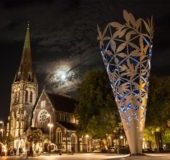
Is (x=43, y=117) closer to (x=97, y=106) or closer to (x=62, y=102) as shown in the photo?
(x=62, y=102)

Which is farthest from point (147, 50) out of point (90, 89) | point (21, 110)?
point (21, 110)

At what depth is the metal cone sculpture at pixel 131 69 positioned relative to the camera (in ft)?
80.8

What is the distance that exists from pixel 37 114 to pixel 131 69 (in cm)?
5254

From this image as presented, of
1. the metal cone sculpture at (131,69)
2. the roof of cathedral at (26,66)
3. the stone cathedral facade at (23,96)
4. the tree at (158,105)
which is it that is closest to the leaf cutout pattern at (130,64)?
the metal cone sculpture at (131,69)

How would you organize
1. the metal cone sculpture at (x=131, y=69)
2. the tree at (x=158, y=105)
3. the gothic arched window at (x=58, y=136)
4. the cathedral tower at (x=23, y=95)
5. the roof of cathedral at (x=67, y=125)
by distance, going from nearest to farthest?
1. the metal cone sculpture at (x=131, y=69)
2. the tree at (x=158, y=105)
3. the gothic arched window at (x=58, y=136)
4. the roof of cathedral at (x=67, y=125)
5. the cathedral tower at (x=23, y=95)

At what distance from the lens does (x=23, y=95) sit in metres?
81.8

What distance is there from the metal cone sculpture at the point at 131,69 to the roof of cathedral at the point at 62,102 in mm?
48414

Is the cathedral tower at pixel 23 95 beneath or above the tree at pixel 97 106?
above

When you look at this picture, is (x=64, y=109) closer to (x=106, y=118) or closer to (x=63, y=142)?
(x=63, y=142)

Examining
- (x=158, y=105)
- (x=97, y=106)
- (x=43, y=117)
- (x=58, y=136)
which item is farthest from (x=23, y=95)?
(x=158, y=105)

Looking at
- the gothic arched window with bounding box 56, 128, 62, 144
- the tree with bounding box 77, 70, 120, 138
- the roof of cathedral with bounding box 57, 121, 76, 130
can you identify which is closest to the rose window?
the roof of cathedral with bounding box 57, 121, 76, 130

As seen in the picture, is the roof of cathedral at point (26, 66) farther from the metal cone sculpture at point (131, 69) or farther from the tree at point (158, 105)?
the metal cone sculpture at point (131, 69)

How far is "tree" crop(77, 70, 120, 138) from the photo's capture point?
39469 mm

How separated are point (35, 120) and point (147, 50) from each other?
175 feet
